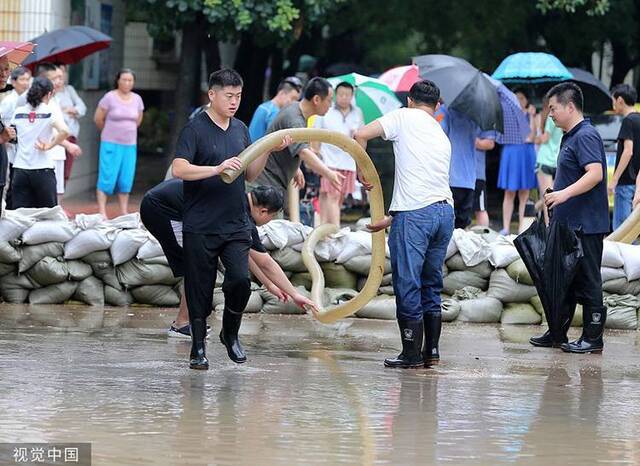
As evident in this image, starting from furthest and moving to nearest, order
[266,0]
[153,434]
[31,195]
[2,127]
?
[266,0] < [31,195] < [2,127] < [153,434]

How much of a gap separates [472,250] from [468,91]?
225 centimetres

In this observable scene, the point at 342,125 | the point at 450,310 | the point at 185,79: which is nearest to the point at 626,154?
the point at 450,310

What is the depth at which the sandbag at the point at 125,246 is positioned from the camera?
35.2 ft

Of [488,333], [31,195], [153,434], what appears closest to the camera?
[153,434]

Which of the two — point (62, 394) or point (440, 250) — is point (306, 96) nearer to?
point (440, 250)

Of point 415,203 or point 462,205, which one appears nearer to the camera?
point 415,203

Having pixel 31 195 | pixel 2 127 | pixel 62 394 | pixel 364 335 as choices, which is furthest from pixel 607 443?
pixel 31 195

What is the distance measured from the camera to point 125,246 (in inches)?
423

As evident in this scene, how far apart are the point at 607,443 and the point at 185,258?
2.71m

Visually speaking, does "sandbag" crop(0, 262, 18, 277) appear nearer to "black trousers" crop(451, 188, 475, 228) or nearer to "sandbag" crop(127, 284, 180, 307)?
"sandbag" crop(127, 284, 180, 307)

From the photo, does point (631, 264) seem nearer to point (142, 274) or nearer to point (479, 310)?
point (479, 310)

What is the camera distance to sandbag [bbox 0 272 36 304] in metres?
10.8

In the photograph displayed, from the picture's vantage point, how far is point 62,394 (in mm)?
7305

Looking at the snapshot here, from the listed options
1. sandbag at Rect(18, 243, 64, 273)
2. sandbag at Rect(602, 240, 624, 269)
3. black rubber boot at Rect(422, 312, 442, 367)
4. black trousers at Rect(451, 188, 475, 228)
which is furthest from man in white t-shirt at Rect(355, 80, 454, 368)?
black trousers at Rect(451, 188, 475, 228)
